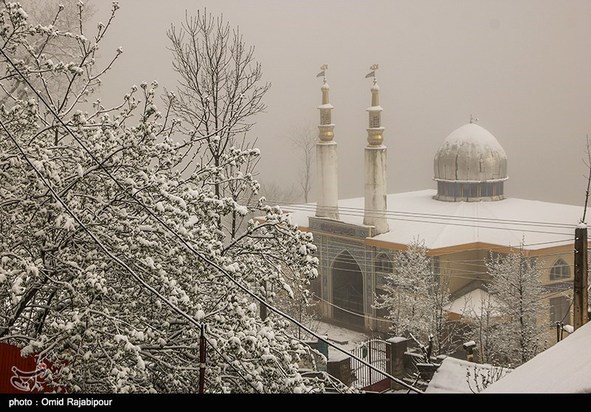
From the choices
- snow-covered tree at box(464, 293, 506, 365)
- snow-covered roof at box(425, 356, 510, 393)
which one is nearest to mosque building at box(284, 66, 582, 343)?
snow-covered tree at box(464, 293, 506, 365)

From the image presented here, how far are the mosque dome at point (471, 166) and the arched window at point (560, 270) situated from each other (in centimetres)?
669

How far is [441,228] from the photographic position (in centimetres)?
2925

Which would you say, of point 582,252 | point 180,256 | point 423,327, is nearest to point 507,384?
point 180,256

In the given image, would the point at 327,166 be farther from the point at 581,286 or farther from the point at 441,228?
the point at 581,286

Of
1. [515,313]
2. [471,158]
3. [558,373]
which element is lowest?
[515,313]

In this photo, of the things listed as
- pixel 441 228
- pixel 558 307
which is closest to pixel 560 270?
pixel 558 307

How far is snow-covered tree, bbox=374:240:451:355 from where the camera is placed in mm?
23500

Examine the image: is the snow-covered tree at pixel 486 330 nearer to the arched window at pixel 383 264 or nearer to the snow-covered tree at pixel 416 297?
the snow-covered tree at pixel 416 297

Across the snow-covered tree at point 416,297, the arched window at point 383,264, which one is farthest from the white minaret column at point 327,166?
the snow-covered tree at point 416,297

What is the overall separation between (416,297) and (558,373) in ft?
68.1

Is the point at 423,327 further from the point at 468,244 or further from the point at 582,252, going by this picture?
the point at 582,252

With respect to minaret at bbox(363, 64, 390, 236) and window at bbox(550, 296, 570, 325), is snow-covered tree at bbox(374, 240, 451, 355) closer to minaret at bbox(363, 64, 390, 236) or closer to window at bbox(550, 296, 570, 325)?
minaret at bbox(363, 64, 390, 236)
